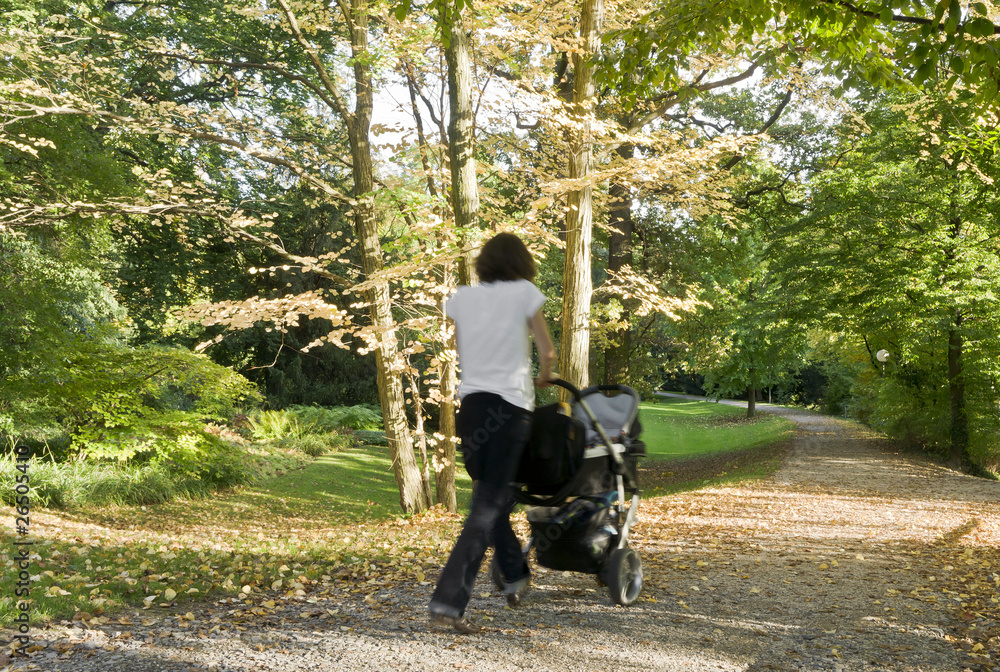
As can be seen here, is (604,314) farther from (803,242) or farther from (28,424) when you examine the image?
(28,424)

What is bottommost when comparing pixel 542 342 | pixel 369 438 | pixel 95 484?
pixel 369 438

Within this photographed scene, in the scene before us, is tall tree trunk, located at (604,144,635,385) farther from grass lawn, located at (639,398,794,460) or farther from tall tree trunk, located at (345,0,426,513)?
tall tree trunk, located at (345,0,426,513)

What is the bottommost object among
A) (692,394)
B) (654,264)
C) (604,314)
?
(692,394)

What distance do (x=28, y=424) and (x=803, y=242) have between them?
1765cm

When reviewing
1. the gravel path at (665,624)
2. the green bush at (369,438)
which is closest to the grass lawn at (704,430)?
the green bush at (369,438)

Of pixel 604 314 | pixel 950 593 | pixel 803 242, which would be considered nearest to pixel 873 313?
pixel 803 242

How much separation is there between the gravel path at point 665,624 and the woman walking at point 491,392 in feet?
2.19

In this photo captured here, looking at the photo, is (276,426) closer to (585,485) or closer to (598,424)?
(585,485)

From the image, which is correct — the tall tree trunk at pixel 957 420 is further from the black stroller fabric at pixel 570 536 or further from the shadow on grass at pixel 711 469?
the black stroller fabric at pixel 570 536

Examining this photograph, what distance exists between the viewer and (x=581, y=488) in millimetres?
4031

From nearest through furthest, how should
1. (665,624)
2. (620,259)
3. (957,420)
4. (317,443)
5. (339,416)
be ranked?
(665,624), (620,259), (957,420), (317,443), (339,416)

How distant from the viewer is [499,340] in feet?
11.4

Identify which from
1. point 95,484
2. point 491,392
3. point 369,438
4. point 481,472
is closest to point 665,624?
point 481,472

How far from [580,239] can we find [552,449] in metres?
5.65
